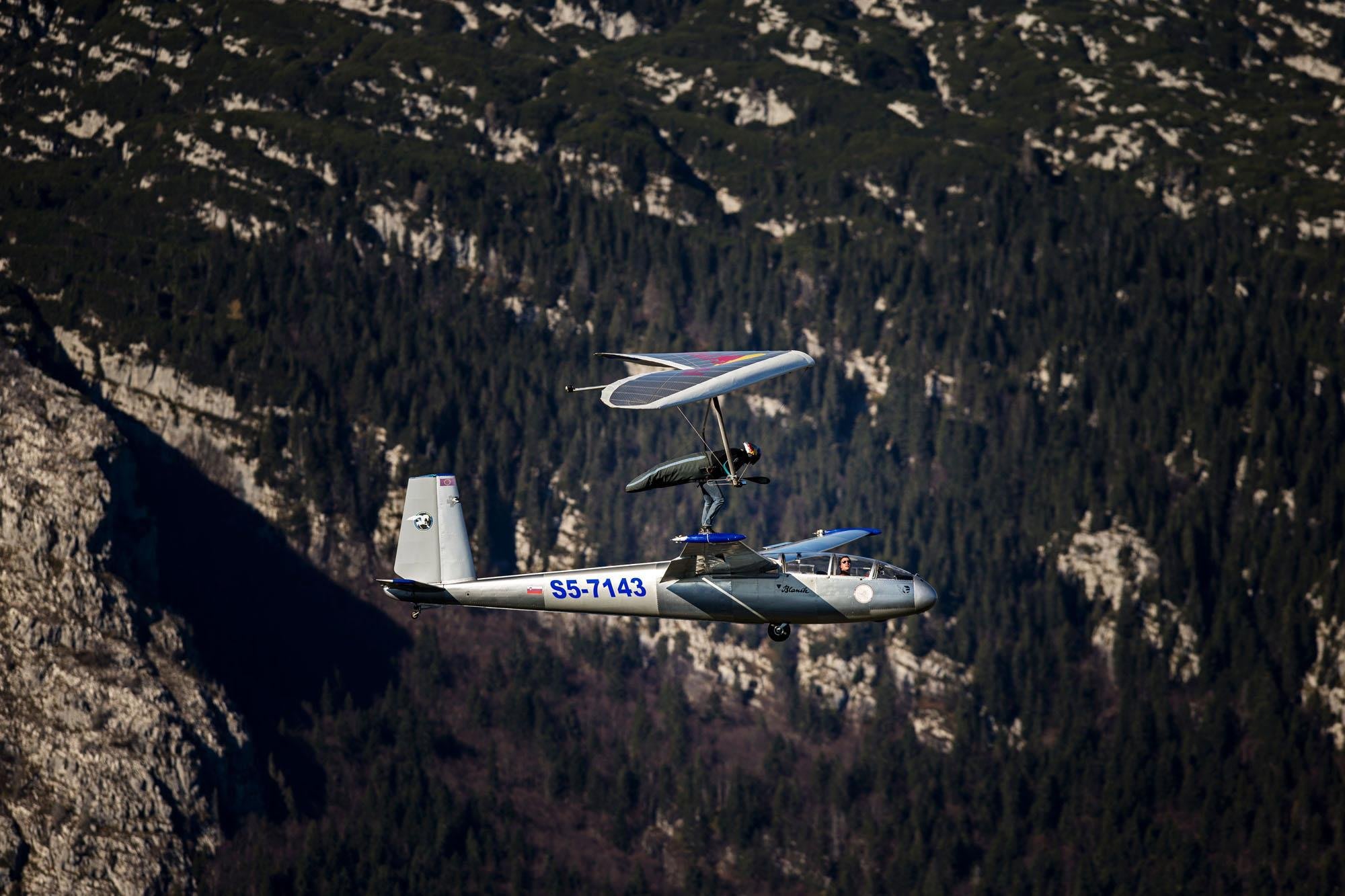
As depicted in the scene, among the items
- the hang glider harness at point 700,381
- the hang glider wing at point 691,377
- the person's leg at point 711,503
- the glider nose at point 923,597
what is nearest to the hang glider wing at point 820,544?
the glider nose at point 923,597

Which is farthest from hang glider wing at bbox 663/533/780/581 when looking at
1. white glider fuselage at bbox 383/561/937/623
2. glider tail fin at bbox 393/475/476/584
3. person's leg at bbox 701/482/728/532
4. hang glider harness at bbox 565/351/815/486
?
glider tail fin at bbox 393/475/476/584

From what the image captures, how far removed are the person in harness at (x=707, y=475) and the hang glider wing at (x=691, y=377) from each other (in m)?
2.94

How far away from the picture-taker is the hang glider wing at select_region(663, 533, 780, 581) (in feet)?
325

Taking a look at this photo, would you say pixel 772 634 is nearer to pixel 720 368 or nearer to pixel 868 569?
pixel 868 569

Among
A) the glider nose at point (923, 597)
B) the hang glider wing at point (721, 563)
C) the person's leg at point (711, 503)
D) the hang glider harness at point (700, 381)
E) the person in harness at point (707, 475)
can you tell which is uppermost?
the hang glider harness at point (700, 381)

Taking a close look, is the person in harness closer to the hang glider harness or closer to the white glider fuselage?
the hang glider harness

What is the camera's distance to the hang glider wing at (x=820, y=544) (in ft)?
344

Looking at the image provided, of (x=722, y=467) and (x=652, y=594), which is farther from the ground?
(x=722, y=467)

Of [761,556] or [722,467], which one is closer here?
[722,467]

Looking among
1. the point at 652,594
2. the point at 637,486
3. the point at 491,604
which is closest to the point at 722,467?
the point at 637,486

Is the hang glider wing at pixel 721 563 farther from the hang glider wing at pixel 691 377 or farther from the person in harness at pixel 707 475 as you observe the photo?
the hang glider wing at pixel 691 377

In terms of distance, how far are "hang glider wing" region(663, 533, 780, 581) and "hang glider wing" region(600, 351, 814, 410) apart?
7.32 m

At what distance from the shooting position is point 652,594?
105 meters

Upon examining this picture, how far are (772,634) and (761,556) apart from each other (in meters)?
4.13
